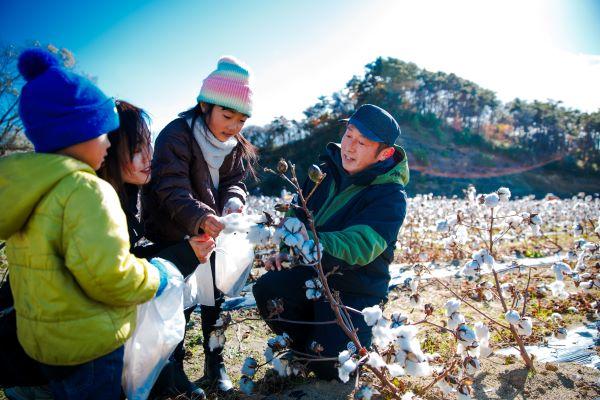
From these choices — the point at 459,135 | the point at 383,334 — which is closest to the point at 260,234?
the point at 383,334

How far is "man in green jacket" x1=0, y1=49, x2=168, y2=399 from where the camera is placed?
116 cm

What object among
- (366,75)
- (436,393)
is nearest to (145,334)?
(436,393)

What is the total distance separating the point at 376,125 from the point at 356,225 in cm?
61

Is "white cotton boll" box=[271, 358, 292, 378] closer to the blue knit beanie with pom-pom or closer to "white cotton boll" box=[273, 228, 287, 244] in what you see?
"white cotton boll" box=[273, 228, 287, 244]

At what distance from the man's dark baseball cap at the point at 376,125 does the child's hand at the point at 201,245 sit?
1.04 metres

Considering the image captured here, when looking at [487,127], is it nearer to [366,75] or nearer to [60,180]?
[366,75]

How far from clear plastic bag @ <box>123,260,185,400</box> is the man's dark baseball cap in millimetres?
1283

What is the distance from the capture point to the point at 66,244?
118 centimetres

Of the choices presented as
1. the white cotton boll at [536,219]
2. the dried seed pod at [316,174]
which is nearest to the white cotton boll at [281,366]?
the dried seed pod at [316,174]

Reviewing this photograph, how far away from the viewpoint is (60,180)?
1.18 meters

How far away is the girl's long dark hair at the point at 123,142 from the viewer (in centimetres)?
162

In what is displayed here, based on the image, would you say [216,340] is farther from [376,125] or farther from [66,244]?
[376,125]

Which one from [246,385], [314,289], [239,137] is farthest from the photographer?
[239,137]

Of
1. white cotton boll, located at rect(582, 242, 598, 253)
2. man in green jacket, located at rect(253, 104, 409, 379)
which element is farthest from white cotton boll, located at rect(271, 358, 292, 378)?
white cotton boll, located at rect(582, 242, 598, 253)
